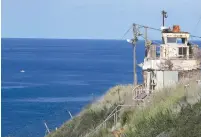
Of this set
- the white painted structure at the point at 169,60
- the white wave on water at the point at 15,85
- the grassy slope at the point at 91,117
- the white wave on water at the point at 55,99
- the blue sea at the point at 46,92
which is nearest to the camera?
the grassy slope at the point at 91,117

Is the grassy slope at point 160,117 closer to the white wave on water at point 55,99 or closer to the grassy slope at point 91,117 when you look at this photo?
the grassy slope at point 91,117

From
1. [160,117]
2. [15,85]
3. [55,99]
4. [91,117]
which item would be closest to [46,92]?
[55,99]

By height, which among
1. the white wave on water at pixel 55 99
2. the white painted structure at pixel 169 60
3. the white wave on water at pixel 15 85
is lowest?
the white wave on water at pixel 55 99

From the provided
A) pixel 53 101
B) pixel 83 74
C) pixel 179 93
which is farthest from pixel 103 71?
pixel 179 93

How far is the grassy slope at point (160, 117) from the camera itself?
17.4 metres

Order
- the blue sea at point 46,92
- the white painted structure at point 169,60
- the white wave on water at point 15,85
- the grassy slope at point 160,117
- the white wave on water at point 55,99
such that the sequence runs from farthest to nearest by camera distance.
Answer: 1. the white wave on water at point 15,85
2. the white wave on water at point 55,99
3. the blue sea at point 46,92
4. the white painted structure at point 169,60
5. the grassy slope at point 160,117

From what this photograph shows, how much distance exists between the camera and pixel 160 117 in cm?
Answer: 1930

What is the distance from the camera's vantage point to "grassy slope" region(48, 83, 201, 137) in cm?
1742

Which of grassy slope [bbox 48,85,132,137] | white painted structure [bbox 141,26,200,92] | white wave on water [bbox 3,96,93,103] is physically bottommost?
white wave on water [bbox 3,96,93,103]

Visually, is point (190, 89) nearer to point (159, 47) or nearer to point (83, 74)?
point (159, 47)

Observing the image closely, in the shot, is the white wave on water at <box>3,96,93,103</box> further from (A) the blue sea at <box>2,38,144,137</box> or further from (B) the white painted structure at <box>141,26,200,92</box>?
(B) the white painted structure at <box>141,26,200,92</box>

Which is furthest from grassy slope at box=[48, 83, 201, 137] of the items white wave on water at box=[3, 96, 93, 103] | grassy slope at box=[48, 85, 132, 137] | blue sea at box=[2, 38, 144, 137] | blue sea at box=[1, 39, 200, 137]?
white wave on water at box=[3, 96, 93, 103]

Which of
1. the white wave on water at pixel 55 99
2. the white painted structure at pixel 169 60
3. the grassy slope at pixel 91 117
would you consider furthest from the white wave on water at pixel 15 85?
the white painted structure at pixel 169 60

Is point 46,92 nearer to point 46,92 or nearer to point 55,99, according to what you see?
point 46,92
